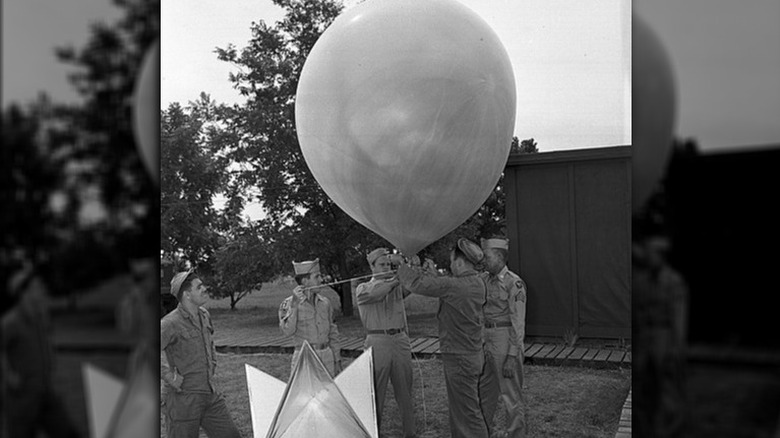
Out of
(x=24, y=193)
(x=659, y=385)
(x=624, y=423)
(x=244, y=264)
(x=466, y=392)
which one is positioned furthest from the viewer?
(x=244, y=264)

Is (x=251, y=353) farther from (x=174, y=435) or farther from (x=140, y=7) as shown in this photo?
(x=140, y=7)

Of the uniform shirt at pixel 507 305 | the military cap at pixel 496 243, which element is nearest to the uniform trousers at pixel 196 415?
the uniform shirt at pixel 507 305

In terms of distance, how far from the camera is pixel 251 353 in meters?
3.46

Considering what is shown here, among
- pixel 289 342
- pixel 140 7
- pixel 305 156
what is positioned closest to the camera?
pixel 140 7

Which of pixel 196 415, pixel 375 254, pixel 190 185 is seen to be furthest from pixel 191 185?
pixel 196 415

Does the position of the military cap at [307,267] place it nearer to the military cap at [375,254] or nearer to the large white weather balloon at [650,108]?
the military cap at [375,254]

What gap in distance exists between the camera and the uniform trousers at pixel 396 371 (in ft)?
10.4

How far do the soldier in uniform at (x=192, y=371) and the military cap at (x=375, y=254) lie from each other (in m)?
0.88

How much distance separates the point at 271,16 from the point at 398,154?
112cm

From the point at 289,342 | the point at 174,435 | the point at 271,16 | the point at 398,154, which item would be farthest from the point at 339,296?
the point at 271,16

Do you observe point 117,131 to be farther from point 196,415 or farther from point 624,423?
point 196,415

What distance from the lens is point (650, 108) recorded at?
0.70 metres

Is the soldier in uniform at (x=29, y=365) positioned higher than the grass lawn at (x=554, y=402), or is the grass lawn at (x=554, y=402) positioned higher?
the soldier in uniform at (x=29, y=365)

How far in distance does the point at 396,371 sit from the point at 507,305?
1.97 feet
